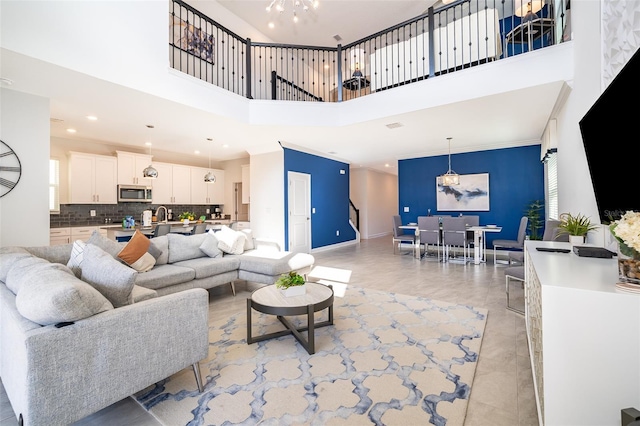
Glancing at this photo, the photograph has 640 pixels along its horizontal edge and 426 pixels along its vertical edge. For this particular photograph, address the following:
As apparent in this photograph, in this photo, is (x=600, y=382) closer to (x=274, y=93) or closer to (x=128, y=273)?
(x=128, y=273)

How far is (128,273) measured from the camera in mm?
1791

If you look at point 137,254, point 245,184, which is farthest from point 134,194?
point 137,254

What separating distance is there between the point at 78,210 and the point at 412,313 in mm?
7150

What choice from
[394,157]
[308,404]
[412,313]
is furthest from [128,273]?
[394,157]

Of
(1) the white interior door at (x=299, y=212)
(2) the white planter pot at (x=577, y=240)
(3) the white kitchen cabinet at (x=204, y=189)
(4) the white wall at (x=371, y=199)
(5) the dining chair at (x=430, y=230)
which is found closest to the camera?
(2) the white planter pot at (x=577, y=240)

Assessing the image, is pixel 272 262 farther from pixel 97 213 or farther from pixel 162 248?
pixel 97 213

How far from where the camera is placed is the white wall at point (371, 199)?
1124 centimetres

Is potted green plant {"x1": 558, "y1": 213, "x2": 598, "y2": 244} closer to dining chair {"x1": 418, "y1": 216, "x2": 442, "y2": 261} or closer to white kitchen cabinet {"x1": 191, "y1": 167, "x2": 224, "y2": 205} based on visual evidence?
dining chair {"x1": 418, "y1": 216, "x2": 442, "y2": 261}

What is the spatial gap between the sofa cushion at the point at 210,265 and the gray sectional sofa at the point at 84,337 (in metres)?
1.46

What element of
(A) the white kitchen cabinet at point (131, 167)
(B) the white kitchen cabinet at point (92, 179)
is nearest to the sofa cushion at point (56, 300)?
(B) the white kitchen cabinet at point (92, 179)

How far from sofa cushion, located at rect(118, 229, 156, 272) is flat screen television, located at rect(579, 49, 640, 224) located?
13.6ft

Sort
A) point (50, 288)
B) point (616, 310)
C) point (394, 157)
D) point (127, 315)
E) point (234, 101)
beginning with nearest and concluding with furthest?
point (616, 310) < point (50, 288) < point (127, 315) < point (234, 101) < point (394, 157)

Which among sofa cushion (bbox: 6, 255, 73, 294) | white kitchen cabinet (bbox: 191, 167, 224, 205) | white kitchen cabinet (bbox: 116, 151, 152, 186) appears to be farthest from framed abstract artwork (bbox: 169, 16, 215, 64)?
sofa cushion (bbox: 6, 255, 73, 294)

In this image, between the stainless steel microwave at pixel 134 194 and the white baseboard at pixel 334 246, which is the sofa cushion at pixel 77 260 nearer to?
the stainless steel microwave at pixel 134 194
